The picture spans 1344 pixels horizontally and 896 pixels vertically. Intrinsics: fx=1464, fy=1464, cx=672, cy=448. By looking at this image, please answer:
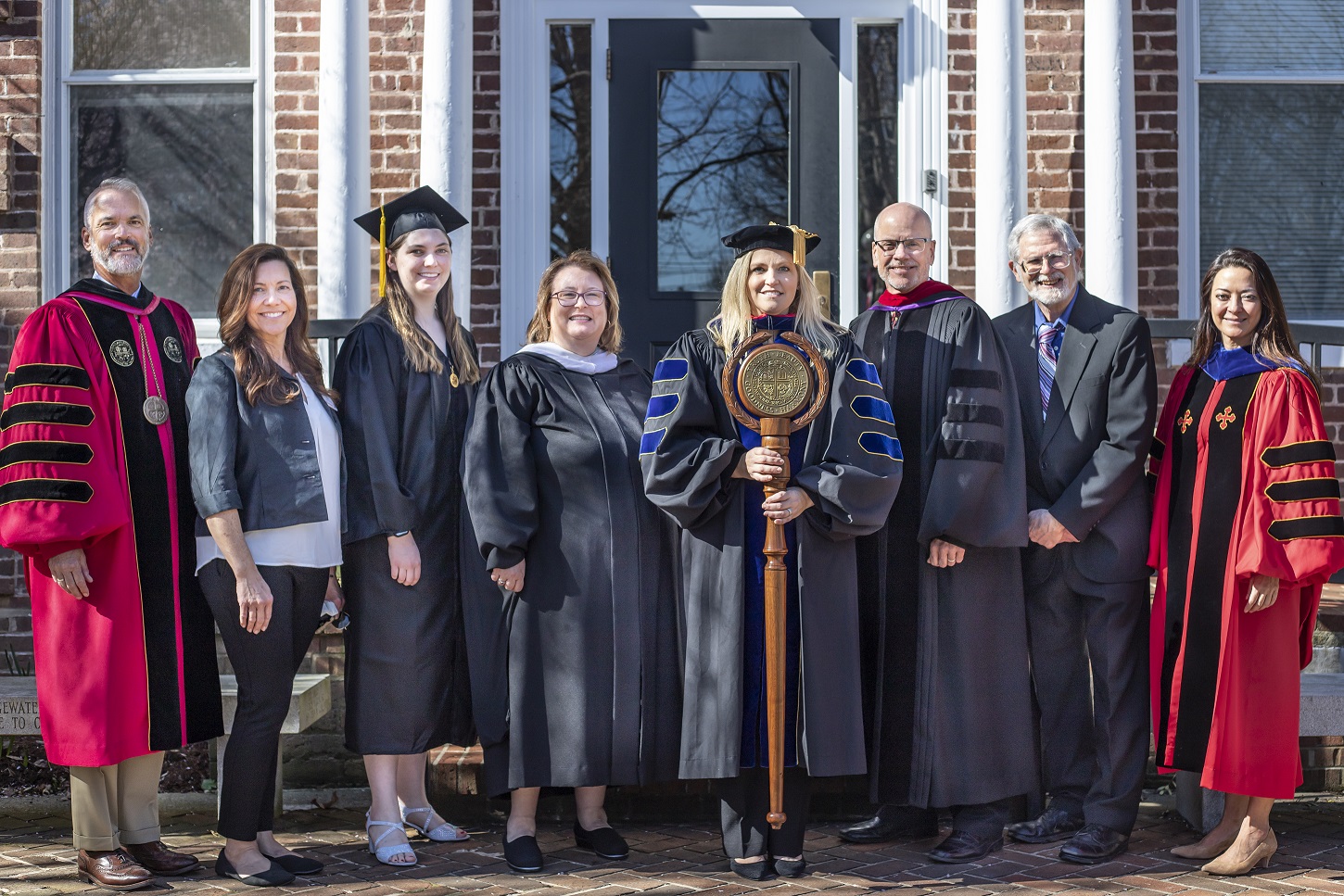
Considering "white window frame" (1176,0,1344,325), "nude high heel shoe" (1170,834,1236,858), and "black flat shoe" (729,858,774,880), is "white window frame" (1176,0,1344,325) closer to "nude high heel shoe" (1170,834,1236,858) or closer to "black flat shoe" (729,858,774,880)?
"nude high heel shoe" (1170,834,1236,858)

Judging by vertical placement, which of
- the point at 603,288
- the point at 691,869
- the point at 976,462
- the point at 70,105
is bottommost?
the point at 691,869

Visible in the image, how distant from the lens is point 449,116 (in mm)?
6387

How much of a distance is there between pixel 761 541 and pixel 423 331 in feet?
4.48

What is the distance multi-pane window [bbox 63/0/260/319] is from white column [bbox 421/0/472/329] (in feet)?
3.76

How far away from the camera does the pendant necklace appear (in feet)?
15.5

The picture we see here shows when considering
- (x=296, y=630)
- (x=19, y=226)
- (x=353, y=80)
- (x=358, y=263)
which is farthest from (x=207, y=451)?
(x=19, y=226)

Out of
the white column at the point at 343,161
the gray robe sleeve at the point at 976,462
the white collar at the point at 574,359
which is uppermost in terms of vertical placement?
the white column at the point at 343,161

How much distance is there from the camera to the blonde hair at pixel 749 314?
4695mm

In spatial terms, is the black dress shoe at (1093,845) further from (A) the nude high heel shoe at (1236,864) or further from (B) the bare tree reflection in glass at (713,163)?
(B) the bare tree reflection in glass at (713,163)

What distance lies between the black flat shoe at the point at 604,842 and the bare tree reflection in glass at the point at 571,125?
10.1ft

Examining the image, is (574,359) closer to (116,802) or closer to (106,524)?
(106,524)

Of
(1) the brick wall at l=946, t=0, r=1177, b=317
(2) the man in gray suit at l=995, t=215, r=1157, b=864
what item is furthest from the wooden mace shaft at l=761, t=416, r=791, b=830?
(1) the brick wall at l=946, t=0, r=1177, b=317

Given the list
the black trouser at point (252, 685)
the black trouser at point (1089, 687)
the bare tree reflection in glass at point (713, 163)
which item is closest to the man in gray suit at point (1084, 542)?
the black trouser at point (1089, 687)

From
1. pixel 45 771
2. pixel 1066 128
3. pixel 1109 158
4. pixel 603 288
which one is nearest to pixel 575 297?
pixel 603 288
